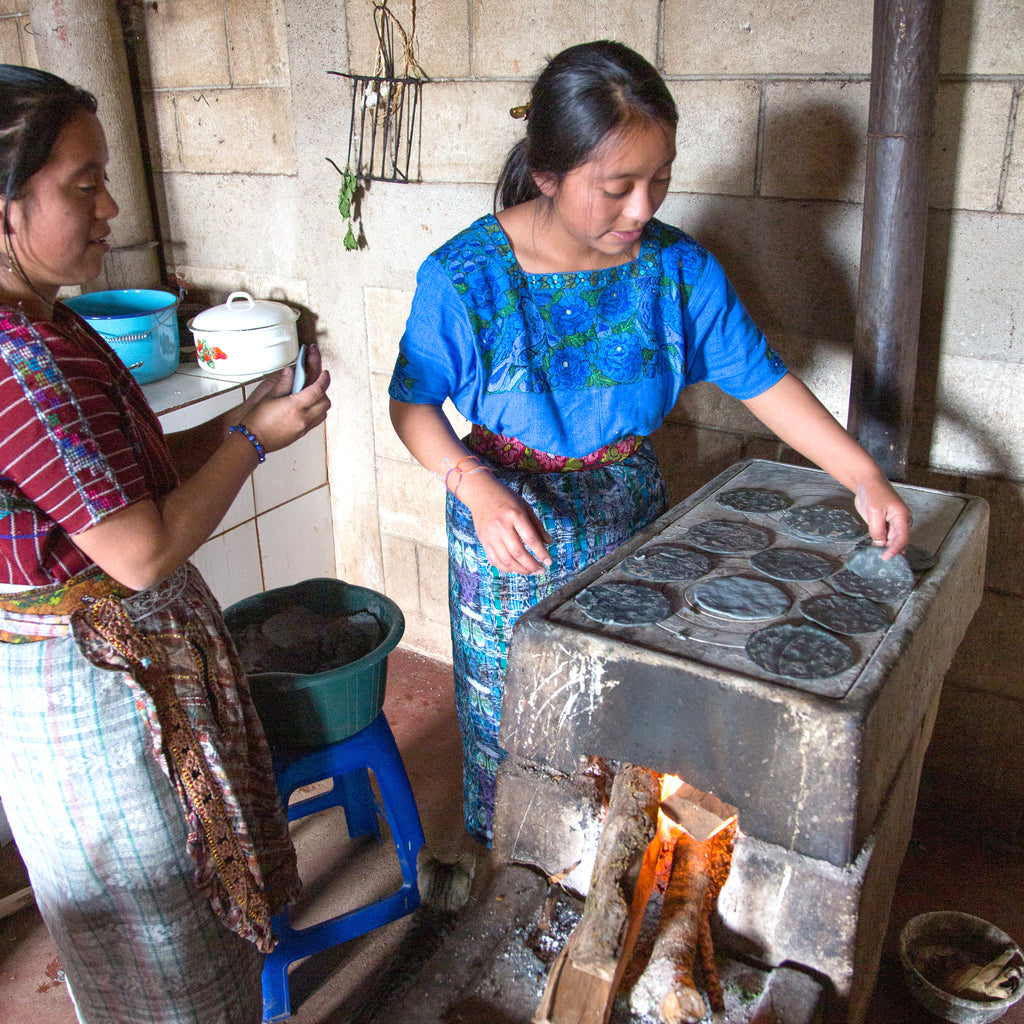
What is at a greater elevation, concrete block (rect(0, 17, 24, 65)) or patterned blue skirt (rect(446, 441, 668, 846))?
concrete block (rect(0, 17, 24, 65))

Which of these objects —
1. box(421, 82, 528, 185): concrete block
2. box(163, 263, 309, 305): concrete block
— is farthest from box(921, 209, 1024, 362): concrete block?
box(163, 263, 309, 305): concrete block

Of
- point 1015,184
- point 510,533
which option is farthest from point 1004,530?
point 510,533

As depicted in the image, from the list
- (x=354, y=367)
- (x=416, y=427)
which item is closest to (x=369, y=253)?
(x=354, y=367)

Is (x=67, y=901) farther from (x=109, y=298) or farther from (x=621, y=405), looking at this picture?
(x=109, y=298)

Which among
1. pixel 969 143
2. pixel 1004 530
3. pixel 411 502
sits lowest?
pixel 411 502

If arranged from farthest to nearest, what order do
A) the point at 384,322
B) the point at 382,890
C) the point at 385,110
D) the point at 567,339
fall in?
the point at 384,322 < the point at 385,110 < the point at 382,890 < the point at 567,339

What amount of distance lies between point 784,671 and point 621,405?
681 mm

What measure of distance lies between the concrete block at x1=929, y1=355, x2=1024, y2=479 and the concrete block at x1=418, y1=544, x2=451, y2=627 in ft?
5.32

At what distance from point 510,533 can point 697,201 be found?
4.02 ft

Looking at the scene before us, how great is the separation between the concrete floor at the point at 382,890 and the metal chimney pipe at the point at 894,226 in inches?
41.9

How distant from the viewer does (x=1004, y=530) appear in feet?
6.80

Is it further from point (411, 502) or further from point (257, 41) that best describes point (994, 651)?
point (257, 41)

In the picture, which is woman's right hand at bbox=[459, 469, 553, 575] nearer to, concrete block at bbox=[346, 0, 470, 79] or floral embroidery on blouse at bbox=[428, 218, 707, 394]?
floral embroidery on blouse at bbox=[428, 218, 707, 394]

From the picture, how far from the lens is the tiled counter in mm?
2770
